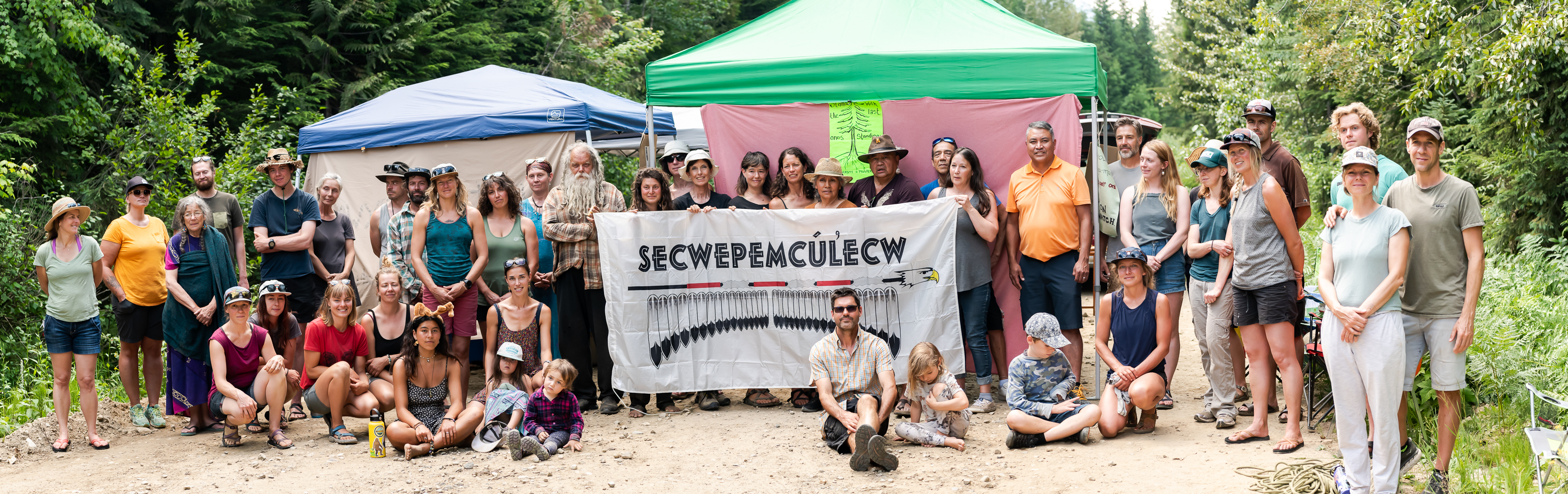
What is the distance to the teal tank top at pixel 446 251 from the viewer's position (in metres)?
6.45

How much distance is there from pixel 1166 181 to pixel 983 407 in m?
1.66

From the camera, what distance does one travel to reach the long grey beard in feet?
21.1

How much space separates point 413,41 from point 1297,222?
13.5 meters

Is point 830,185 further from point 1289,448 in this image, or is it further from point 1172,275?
point 1289,448

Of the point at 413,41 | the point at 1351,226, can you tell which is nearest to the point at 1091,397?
the point at 1351,226

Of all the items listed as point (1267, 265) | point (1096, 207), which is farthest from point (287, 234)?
point (1267, 265)

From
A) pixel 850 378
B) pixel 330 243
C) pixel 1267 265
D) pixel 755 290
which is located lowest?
pixel 850 378

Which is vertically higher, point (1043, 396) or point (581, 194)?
point (581, 194)

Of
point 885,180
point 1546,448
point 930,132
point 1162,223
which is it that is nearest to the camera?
point 1546,448

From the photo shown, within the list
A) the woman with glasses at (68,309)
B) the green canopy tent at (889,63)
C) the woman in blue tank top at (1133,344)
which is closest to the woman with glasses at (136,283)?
the woman with glasses at (68,309)

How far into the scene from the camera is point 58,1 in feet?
31.6

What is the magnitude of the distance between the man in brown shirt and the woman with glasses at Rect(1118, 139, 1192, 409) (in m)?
0.46

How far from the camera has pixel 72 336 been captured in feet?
19.2

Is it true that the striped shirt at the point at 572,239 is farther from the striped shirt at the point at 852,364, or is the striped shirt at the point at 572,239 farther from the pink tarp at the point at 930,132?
the striped shirt at the point at 852,364
